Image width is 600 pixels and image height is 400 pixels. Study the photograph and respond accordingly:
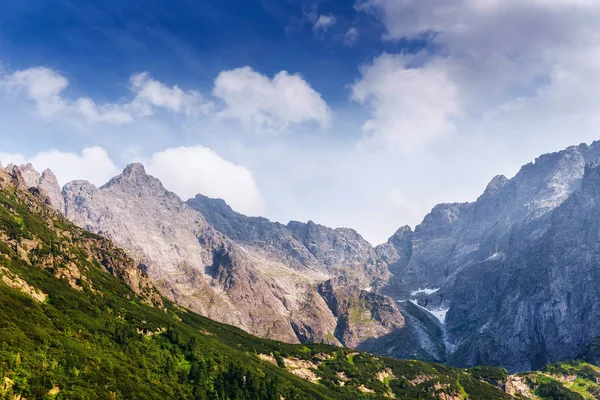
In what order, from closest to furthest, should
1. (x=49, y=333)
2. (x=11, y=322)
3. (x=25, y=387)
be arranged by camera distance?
(x=25, y=387), (x=11, y=322), (x=49, y=333)

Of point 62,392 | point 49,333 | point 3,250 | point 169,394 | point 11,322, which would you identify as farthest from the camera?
point 3,250

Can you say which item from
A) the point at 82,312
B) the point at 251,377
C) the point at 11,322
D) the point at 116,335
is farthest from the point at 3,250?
the point at 251,377

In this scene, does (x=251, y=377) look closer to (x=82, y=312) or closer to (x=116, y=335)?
(x=116, y=335)

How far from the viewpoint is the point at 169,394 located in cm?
14762

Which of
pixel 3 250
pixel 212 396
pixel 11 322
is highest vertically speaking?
pixel 3 250

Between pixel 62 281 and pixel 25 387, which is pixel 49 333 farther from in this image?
pixel 62 281

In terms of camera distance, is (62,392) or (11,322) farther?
(11,322)

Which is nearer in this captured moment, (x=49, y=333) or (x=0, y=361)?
(x=0, y=361)

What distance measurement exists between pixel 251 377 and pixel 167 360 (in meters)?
39.3

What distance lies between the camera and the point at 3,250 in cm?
18525

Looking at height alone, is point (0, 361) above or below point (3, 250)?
below

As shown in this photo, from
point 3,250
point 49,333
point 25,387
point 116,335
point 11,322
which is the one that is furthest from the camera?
point 3,250

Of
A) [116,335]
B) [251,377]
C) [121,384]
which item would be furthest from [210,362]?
[121,384]

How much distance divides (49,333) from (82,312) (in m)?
42.9
